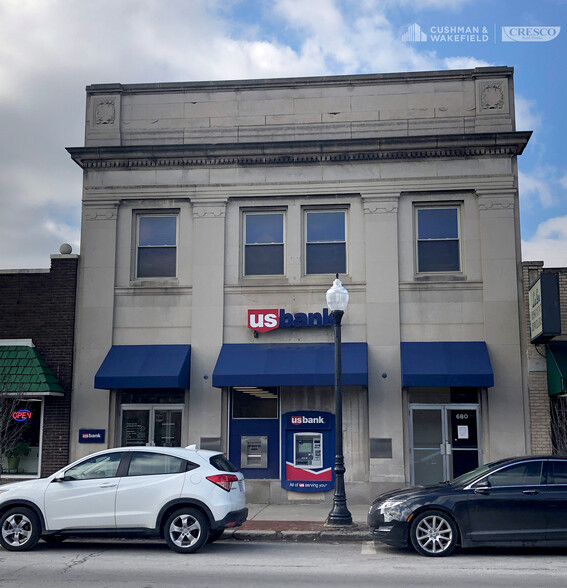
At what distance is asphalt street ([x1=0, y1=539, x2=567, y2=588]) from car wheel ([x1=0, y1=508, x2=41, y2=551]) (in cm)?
17

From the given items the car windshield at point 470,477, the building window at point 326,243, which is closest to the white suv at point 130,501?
the car windshield at point 470,477

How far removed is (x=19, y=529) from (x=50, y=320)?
25.3 ft

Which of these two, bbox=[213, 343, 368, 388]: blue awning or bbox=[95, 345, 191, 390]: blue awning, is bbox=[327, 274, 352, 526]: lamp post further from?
bbox=[95, 345, 191, 390]: blue awning

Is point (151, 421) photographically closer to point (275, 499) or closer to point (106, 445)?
point (106, 445)

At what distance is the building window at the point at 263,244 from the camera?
1880cm

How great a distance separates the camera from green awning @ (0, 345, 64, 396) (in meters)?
17.7

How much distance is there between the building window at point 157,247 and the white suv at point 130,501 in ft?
24.7

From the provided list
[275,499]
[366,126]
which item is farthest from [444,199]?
[275,499]

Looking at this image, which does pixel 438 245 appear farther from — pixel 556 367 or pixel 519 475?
pixel 519 475

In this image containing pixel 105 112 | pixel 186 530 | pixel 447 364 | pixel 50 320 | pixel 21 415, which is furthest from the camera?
pixel 105 112

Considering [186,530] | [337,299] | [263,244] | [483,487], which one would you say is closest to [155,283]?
[263,244]

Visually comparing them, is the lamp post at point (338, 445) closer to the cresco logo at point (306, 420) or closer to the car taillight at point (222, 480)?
the car taillight at point (222, 480)

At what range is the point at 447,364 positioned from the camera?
17.1 m

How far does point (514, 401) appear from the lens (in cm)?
1733
